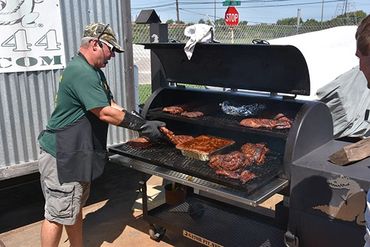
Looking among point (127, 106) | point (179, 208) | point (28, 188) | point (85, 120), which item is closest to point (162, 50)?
point (127, 106)

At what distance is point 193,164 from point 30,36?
194 centimetres

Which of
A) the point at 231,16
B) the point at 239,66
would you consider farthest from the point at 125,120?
the point at 231,16

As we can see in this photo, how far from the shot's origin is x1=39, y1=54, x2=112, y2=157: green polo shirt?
269cm

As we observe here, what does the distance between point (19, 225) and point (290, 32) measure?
15026 millimetres

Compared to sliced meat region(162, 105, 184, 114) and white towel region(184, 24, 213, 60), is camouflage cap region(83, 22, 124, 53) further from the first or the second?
sliced meat region(162, 105, 184, 114)

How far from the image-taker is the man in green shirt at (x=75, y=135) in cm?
278

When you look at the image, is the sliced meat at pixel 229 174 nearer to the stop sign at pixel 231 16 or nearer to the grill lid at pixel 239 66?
the grill lid at pixel 239 66

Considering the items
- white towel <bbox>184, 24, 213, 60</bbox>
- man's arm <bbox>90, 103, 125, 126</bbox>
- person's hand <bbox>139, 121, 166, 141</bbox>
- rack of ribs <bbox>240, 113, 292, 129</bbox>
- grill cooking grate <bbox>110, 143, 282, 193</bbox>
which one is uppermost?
white towel <bbox>184, 24, 213, 60</bbox>

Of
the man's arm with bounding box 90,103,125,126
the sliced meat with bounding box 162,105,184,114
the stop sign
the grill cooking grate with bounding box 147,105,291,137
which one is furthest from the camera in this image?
the stop sign

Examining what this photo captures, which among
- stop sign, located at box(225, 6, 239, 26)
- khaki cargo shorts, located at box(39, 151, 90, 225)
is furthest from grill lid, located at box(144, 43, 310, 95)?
stop sign, located at box(225, 6, 239, 26)

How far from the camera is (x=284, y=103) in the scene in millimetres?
3219

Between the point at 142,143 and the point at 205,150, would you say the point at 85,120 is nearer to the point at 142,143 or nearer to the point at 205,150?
the point at 142,143

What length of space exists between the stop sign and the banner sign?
34.8 ft

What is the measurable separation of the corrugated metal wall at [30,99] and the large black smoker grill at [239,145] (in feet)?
2.59
